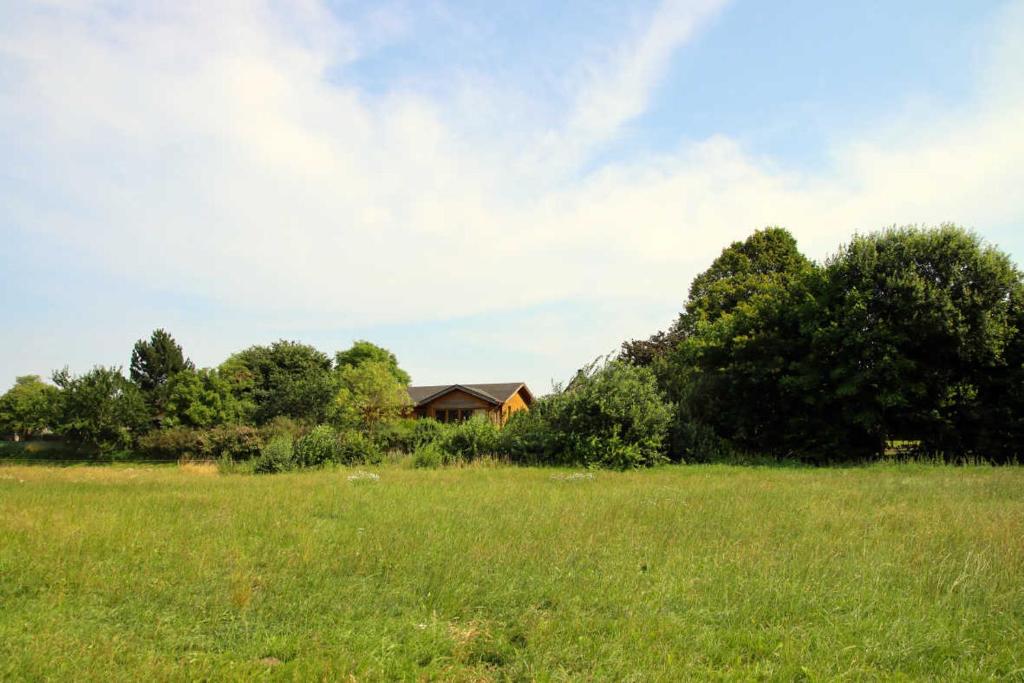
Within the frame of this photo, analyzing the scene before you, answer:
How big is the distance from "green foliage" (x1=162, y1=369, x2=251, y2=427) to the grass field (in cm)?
3375

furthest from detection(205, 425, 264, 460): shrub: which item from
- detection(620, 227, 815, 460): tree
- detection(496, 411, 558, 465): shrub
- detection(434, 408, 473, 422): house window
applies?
detection(434, 408, 473, 422): house window

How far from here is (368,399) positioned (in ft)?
117

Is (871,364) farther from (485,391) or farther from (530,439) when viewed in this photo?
(485,391)

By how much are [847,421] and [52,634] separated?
978 inches

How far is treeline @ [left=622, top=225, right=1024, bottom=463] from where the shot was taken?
20609mm

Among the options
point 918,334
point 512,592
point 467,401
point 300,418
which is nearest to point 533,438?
point 918,334

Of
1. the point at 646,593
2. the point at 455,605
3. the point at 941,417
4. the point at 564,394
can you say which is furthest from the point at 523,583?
the point at 941,417

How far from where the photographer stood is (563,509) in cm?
964

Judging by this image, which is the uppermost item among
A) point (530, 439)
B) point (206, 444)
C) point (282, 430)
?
point (282, 430)

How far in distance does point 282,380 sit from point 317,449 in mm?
17625

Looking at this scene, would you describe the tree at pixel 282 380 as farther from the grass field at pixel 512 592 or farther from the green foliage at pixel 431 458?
the grass field at pixel 512 592

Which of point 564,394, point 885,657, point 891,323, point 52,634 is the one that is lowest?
point 885,657

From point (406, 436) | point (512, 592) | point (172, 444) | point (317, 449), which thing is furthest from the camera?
point (172, 444)

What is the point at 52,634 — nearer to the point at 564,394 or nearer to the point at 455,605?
the point at 455,605
